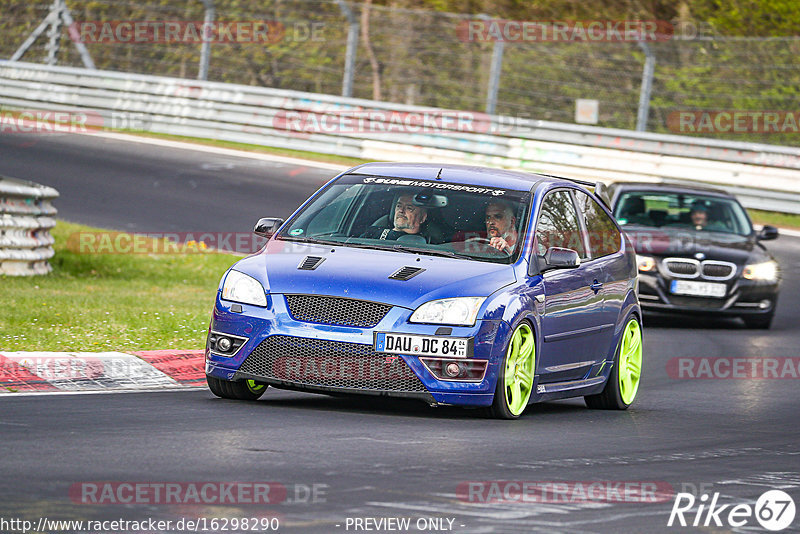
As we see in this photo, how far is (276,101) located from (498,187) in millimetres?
19083

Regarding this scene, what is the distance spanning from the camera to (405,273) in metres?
9.00

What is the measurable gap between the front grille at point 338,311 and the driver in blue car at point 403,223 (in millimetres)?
1009

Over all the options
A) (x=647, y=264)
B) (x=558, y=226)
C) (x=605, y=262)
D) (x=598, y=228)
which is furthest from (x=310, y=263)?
(x=647, y=264)

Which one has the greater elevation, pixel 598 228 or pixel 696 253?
pixel 598 228

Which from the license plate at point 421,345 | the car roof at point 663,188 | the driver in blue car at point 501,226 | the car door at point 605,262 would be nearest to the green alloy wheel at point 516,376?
the license plate at point 421,345

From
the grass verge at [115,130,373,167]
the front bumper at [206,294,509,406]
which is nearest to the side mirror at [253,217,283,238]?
the front bumper at [206,294,509,406]

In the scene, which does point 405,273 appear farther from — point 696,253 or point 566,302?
point 696,253

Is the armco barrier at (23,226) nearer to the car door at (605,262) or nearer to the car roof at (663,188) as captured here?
the car roof at (663,188)

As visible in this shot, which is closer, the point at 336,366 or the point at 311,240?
the point at 336,366

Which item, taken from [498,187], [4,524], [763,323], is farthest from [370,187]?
[763,323]

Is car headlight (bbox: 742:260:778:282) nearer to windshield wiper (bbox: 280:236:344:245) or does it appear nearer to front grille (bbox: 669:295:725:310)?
front grille (bbox: 669:295:725:310)

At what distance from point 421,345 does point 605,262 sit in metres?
2.50

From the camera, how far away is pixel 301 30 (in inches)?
1185

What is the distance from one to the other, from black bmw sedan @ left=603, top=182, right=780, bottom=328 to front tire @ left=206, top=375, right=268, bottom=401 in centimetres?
792
